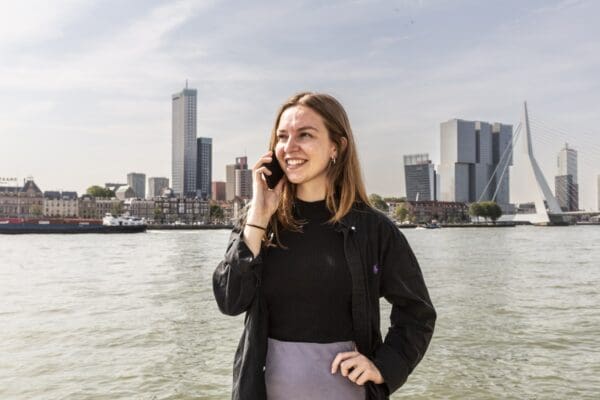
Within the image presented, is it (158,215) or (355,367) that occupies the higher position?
(355,367)

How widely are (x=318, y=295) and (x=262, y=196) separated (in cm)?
36

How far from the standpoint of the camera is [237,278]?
5.45ft

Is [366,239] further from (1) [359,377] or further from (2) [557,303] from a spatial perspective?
(2) [557,303]

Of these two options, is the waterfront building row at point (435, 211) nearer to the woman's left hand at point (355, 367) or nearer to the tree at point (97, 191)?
the tree at point (97, 191)

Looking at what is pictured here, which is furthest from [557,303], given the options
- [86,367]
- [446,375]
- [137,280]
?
[137,280]

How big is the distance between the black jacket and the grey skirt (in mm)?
33

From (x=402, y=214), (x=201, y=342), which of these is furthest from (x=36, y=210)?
(x=201, y=342)

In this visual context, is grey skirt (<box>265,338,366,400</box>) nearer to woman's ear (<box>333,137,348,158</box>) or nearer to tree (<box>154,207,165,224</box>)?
woman's ear (<box>333,137,348,158</box>)

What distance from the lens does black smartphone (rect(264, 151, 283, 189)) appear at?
1.81m

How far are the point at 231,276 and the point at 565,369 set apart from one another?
5877mm

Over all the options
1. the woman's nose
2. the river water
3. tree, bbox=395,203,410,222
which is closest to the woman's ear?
the woman's nose

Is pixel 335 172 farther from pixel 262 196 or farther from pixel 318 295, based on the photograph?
pixel 318 295

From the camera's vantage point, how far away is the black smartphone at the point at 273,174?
1.81 meters

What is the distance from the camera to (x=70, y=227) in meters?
62.7
